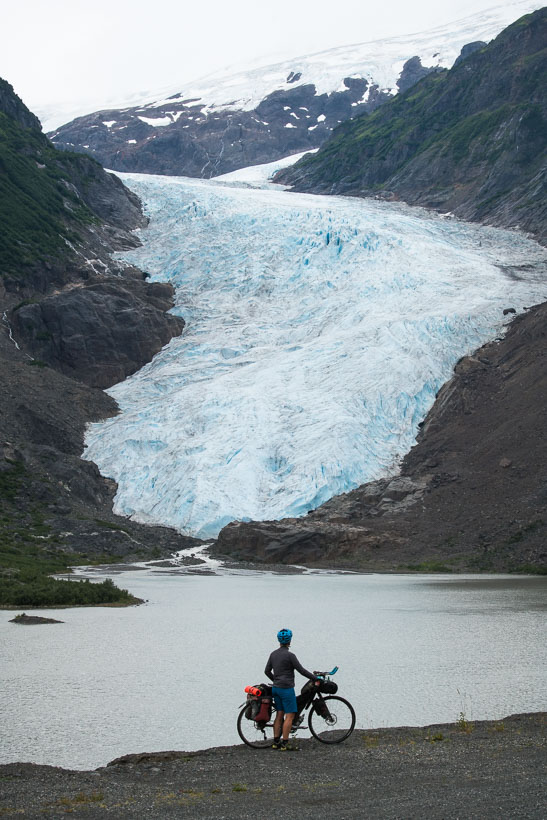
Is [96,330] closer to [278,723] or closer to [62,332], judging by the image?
[62,332]

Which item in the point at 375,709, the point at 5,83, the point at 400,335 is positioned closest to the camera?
the point at 375,709

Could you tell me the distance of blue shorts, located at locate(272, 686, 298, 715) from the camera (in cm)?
900

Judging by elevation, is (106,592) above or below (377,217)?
below

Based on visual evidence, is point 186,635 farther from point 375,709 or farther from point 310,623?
point 375,709

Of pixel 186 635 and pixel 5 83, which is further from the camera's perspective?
pixel 5 83

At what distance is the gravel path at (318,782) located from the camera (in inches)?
263

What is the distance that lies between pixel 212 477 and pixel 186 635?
27.0 m

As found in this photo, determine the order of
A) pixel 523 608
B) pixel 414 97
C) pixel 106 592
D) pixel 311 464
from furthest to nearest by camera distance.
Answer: pixel 414 97
pixel 311 464
pixel 106 592
pixel 523 608

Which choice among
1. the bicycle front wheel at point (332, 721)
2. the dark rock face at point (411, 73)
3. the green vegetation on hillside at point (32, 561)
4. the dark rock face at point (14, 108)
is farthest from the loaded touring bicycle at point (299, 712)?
the dark rock face at point (411, 73)

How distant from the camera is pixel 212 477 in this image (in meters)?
43.4

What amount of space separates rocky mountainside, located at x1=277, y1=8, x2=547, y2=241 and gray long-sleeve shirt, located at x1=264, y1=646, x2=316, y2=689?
6829 cm

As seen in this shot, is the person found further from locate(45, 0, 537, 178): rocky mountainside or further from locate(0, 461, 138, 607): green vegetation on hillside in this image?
locate(45, 0, 537, 178): rocky mountainside

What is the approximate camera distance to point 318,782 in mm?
7559

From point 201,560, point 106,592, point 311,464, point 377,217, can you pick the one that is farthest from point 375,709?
point 377,217
